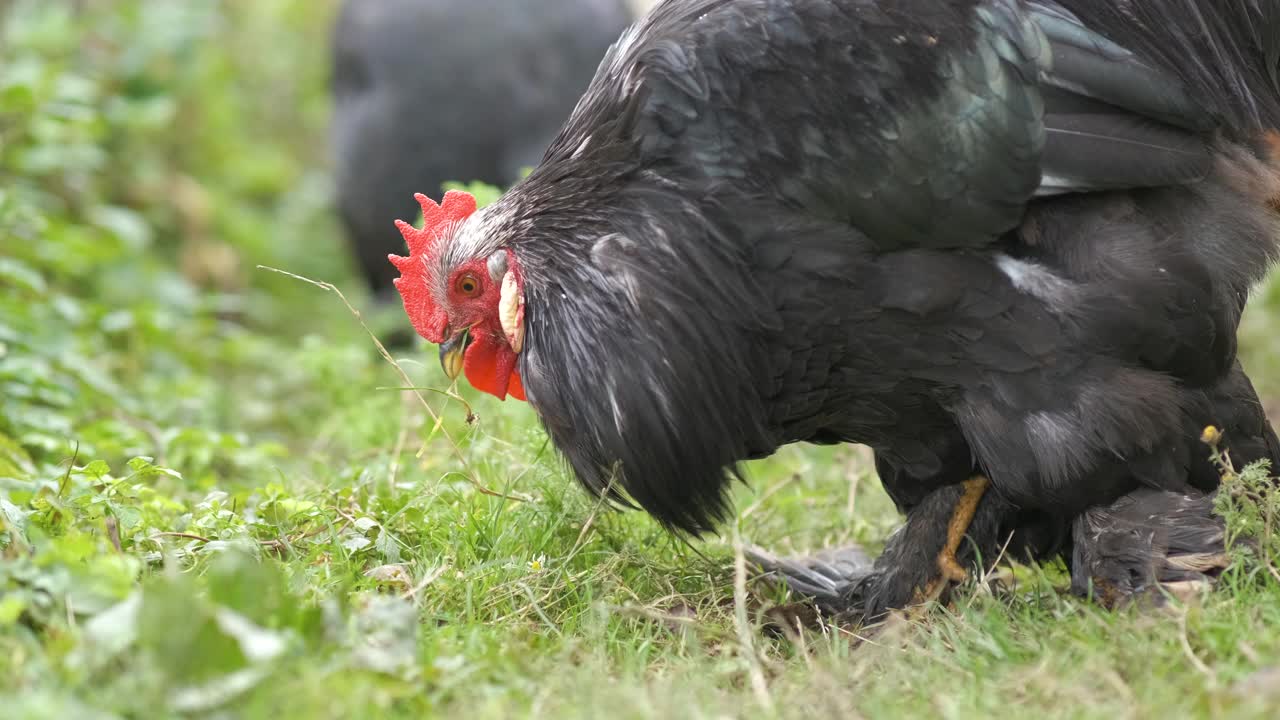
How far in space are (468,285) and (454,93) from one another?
163 inches

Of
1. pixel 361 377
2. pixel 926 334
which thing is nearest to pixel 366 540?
pixel 926 334

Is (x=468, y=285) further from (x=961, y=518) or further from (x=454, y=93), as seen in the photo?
(x=454, y=93)

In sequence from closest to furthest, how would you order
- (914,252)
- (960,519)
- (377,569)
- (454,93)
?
(914,252), (377,569), (960,519), (454,93)

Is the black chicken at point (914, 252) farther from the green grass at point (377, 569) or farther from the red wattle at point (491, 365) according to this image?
the green grass at point (377, 569)

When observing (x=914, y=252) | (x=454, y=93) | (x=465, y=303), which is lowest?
(x=454, y=93)

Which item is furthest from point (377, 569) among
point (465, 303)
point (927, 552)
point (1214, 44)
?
point (1214, 44)

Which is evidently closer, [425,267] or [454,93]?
[425,267]

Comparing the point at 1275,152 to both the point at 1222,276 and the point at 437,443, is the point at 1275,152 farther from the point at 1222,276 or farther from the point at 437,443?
the point at 437,443

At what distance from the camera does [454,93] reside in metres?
7.69

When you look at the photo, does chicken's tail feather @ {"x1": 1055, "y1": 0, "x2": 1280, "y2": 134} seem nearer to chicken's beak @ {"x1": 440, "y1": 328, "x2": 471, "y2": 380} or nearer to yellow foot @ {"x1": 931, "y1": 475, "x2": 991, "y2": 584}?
yellow foot @ {"x1": 931, "y1": 475, "x2": 991, "y2": 584}

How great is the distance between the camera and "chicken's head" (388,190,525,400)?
12.2ft

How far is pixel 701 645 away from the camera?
3580 millimetres

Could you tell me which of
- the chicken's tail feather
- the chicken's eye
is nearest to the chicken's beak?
the chicken's eye

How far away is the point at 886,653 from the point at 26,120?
4.97m
